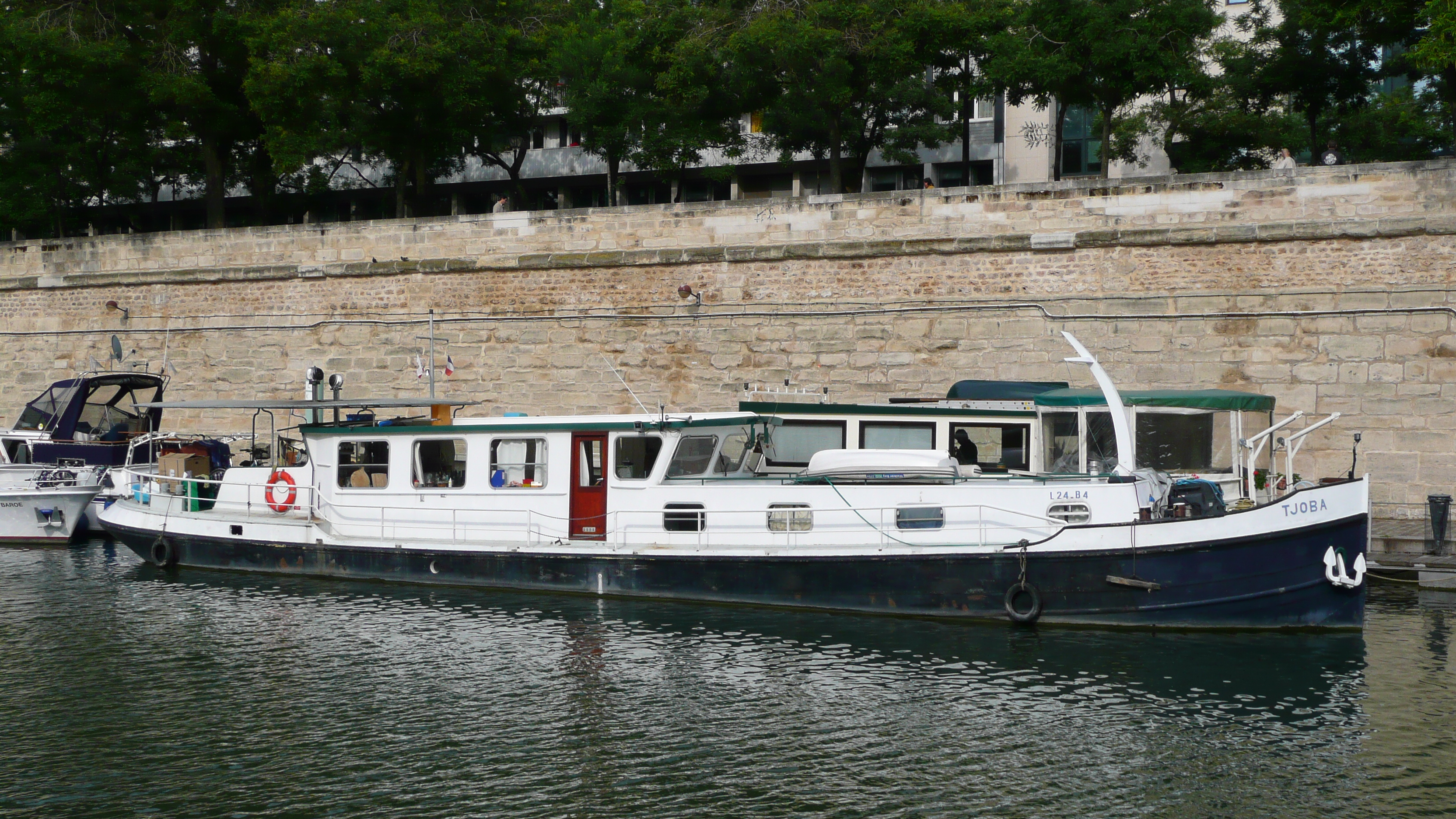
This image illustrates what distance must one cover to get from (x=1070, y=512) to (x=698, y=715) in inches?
195

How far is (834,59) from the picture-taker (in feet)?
84.3

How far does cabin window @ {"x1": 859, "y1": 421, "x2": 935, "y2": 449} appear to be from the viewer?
51.4ft

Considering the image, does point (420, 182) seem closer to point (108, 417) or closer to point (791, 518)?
point (108, 417)

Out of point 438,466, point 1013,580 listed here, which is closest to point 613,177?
point 438,466

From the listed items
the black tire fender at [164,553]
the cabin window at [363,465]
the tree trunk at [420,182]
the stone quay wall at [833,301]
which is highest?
the tree trunk at [420,182]

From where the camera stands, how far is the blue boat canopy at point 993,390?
17125mm

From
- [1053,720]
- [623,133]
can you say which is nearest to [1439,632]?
[1053,720]

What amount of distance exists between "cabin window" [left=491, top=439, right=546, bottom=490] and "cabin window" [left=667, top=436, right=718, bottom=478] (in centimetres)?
167

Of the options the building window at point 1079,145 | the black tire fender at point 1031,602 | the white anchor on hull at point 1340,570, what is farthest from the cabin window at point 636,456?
the building window at point 1079,145

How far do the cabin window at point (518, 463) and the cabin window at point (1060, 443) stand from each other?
240 inches

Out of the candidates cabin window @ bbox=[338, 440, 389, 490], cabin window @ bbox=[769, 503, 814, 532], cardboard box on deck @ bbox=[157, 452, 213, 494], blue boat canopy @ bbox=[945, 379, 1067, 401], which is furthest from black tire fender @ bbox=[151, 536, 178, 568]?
blue boat canopy @ bbox=[945, 379, 1067, 401]

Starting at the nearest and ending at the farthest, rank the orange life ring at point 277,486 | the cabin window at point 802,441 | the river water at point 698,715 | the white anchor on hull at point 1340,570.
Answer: the river water at point 698,715 → the white anchor on hull at point 1340,570 → the cabin window at point 802,441 → the orange life ring at point 277,486

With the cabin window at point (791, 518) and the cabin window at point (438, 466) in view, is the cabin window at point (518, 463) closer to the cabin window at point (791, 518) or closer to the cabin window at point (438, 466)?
the cabin window at point (438, 466)

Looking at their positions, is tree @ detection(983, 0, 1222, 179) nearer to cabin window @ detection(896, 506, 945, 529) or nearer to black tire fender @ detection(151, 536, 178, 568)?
cabin window @ detection(896, 506, 945, 529)
